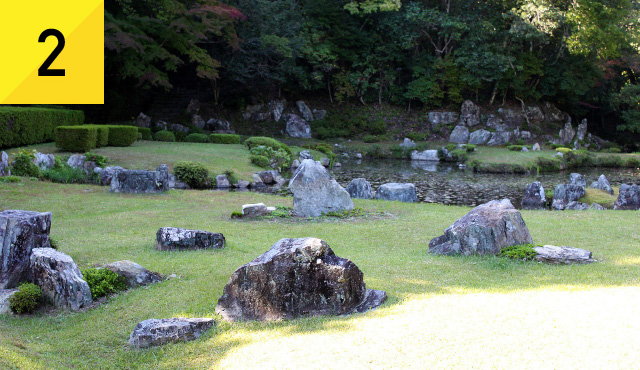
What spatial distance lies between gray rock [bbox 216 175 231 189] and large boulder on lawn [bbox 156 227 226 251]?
11343 mm

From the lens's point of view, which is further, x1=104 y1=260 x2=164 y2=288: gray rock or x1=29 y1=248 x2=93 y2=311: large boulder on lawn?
x1=104 y1=260 x2=164 y2=288: gray rock

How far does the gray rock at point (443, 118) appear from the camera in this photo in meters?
40.1

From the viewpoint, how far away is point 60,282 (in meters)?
5.91

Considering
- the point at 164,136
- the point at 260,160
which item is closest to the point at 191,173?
the point at 260,160

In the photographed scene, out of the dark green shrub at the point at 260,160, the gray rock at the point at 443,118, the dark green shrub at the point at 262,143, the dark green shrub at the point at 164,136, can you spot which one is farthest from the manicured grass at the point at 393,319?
the gray rock at the point at 443,118

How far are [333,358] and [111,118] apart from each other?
31622mm

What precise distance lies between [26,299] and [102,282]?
2.69 feet

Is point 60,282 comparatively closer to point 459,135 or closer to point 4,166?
point 4,166

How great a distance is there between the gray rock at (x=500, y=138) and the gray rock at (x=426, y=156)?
230 inches

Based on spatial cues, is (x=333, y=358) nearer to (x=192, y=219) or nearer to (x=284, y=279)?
(x=284, y=279)

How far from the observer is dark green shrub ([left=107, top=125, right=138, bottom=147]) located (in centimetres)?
2358

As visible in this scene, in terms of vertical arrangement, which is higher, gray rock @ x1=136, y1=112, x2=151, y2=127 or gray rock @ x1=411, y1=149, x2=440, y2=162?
gray rock @ x1=136, y1=112, x2=151, y2=127

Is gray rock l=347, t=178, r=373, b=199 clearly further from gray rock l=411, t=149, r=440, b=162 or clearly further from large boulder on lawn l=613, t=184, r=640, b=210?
gray rock l=411, t=149, r=440, b=162

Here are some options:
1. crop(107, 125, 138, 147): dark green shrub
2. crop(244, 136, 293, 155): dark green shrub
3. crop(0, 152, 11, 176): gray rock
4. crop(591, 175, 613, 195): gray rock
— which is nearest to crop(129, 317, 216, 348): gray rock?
→ crop(0, 152, 11, 176): gray rock
